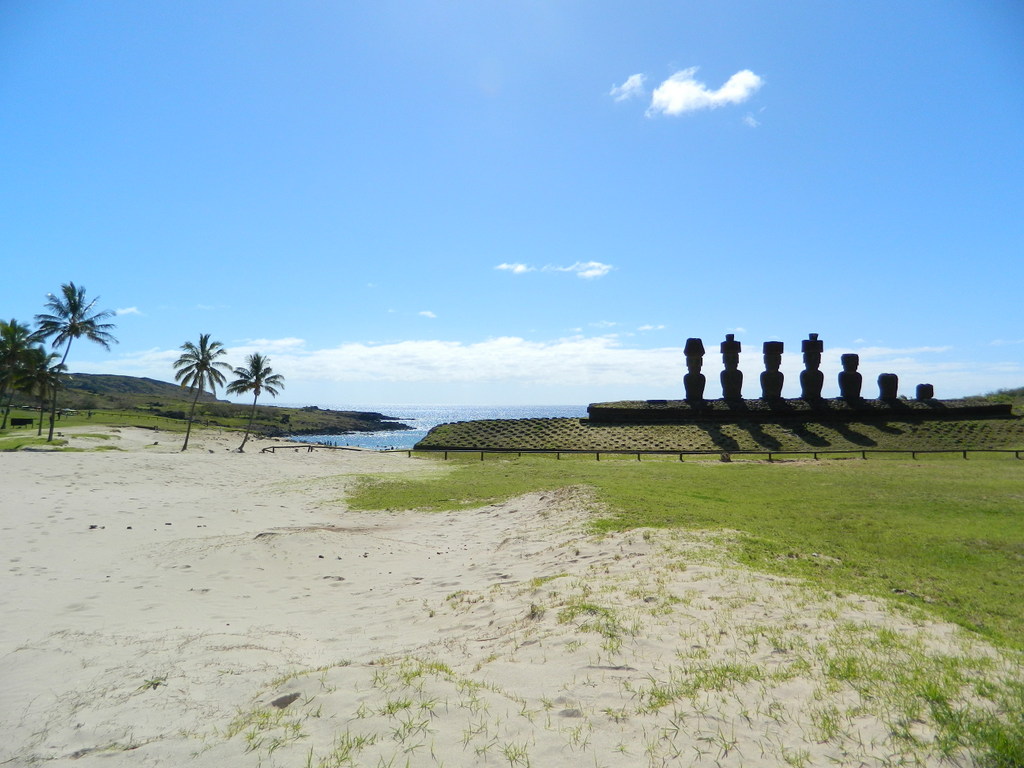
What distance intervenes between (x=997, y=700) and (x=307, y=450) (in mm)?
45663

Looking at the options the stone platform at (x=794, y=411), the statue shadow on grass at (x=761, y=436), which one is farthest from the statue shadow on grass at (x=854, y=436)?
the statue shadow on grass at (x=761, y=436)

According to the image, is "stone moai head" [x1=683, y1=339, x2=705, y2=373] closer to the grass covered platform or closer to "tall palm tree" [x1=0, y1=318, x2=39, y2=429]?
the grass covered platform

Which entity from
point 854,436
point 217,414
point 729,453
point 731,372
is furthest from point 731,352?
point 217,414

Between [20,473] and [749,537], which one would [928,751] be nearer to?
[749,537]

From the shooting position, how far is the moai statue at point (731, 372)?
52188 mm

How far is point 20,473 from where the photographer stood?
860 inches

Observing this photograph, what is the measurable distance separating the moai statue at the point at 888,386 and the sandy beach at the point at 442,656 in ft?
168

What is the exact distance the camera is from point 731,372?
52531 millimetres

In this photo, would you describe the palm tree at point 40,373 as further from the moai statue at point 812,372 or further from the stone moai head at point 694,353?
the moai statue at point 812,372

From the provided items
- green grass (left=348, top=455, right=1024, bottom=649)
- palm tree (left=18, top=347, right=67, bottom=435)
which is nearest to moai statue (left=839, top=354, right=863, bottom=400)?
green grass (left=348, top=455, right=1024, bottom=649)

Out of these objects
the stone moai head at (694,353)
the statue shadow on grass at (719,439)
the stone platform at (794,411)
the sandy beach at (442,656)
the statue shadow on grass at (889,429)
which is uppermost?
the stone moai head at (694,353)

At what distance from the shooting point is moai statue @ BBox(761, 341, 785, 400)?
2035 inches

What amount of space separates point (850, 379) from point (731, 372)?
10741 mm

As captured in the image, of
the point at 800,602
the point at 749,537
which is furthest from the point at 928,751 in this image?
the point at 749,537
